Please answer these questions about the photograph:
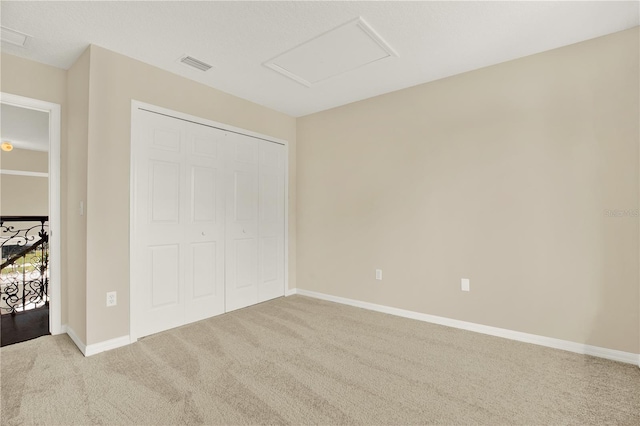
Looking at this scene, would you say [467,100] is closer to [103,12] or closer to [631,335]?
[631,335]

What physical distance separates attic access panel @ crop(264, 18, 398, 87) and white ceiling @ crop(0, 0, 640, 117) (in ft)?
0.21

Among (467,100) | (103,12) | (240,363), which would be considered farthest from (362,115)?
(240,363)

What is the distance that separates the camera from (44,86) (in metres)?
2.81

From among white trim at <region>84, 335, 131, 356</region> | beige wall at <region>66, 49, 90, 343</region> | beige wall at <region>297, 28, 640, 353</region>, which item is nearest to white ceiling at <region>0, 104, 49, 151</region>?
beige wall at <region>66, 49, 90, 343</region>

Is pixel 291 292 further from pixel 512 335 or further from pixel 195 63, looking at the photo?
pixel 195 63

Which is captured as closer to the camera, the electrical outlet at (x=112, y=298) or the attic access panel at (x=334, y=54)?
the attic access panel at (x=334, y=54)

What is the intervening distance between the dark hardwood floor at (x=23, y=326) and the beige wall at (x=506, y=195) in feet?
10.3

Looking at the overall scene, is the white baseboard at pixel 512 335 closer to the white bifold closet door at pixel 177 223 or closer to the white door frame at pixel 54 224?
the white bifold closet door at pixel 177 223

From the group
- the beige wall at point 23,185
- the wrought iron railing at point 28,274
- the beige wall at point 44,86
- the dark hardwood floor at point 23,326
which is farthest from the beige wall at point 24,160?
the beige wall at point 44,86

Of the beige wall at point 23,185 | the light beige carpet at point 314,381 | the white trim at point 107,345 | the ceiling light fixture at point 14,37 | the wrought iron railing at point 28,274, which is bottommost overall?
the light beige carpet at point 314,381

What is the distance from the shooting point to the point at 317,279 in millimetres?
4238

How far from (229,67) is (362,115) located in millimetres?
1661

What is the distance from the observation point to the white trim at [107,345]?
2461 millimetres

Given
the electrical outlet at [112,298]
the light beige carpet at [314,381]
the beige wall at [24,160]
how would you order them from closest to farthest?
the light beige carpet at [314,381] → the electrical outlet at [112,298] → the beige wall at [24,160]
